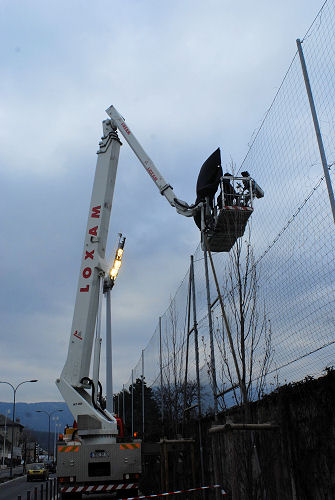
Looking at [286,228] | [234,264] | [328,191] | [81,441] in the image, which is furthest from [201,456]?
[328,191]

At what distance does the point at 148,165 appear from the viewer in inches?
489

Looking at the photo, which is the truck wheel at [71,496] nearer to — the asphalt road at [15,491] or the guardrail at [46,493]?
the guardrail at [46,493]

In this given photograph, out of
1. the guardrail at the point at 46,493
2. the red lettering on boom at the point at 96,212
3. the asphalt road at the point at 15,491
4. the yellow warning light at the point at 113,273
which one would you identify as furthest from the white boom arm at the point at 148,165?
the asphalt road at the point at 15,491

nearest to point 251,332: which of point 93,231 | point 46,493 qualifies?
point 93,231

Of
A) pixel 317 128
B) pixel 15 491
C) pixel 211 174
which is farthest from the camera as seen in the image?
pixel 15 491

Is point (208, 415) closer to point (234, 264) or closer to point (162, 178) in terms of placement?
point (234, 264)

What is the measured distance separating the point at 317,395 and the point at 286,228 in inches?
71.7

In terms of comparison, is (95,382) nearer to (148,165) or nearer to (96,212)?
(96,212)

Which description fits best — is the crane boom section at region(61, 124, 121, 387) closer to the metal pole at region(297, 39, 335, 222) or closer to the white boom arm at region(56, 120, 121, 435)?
the white boom arm at region(56, 120, 121, 435)

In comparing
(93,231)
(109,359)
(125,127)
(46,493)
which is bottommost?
(46,493)

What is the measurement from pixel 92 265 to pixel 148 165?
297cm

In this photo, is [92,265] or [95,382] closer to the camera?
[95,382]

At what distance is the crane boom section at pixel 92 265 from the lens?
1055cm

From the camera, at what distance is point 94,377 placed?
10.7m
